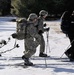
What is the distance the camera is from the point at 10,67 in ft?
29.3

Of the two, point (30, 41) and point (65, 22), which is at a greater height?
point (65, 22)

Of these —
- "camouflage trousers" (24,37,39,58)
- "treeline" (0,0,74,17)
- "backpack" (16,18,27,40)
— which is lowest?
"camouflage trousers" (24,37,39,58)

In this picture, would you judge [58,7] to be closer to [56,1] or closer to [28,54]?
[56,1]

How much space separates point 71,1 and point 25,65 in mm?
23478

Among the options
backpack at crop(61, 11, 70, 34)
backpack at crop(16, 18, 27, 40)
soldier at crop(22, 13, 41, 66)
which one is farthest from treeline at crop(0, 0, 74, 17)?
backpack at crop(16, 18, 27, 40)

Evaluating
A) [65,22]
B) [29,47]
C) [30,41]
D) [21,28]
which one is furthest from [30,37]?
[65,22]

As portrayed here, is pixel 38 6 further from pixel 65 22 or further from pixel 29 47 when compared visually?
pixel 29 47

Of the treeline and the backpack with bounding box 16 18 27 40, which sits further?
the treeline

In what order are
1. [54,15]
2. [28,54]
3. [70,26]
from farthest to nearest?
[54,15]
[70,26]
[28,54]

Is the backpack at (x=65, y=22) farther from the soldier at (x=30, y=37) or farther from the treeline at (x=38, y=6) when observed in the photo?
the treeline at (x=38, y=6)

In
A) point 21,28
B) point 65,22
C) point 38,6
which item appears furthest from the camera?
point 38,6

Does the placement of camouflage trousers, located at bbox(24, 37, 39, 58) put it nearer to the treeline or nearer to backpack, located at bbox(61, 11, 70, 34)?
backpack, located at bbox(61, 11, 70, 34)

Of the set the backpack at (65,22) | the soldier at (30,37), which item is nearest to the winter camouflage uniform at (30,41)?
the soldier at (30,37)

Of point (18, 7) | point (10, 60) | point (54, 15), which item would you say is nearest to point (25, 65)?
point (10, 60)
